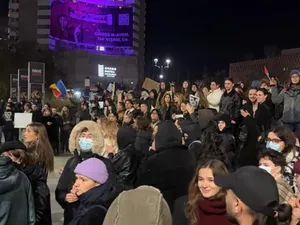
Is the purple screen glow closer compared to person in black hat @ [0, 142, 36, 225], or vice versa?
person in black hat @ [0, 142, 36, 225]

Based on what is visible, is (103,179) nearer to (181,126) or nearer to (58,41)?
(181,126)

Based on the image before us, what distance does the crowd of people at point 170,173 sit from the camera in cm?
248

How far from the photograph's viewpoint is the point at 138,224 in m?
2.29

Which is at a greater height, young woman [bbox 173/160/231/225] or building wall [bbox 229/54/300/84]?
building wall [bbox 229/54/300/84]

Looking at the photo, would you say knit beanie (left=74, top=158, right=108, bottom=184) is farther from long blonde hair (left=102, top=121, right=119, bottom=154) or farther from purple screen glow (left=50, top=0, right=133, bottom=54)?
purple screen glow (left=50, top=0, right=133, bottom=54)

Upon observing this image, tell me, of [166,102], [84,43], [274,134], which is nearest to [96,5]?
[84,43]

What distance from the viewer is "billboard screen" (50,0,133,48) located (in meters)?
86.6

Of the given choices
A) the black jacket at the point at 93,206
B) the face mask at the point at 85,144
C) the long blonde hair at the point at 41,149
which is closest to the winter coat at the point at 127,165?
the face mask at the point at 85,144

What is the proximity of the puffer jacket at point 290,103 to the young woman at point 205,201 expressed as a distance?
4556 mm

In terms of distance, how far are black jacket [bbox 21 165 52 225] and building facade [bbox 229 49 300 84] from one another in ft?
35.8

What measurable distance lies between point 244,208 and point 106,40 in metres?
86.8

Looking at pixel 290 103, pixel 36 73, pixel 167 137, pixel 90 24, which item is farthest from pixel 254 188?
pixel 90 24

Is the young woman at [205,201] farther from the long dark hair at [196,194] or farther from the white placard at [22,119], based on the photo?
the white placard at [22,119]

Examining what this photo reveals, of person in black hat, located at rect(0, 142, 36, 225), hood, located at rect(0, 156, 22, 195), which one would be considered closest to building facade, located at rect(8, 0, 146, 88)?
person in black hat, located at rect(0, 142, 36, 225)
